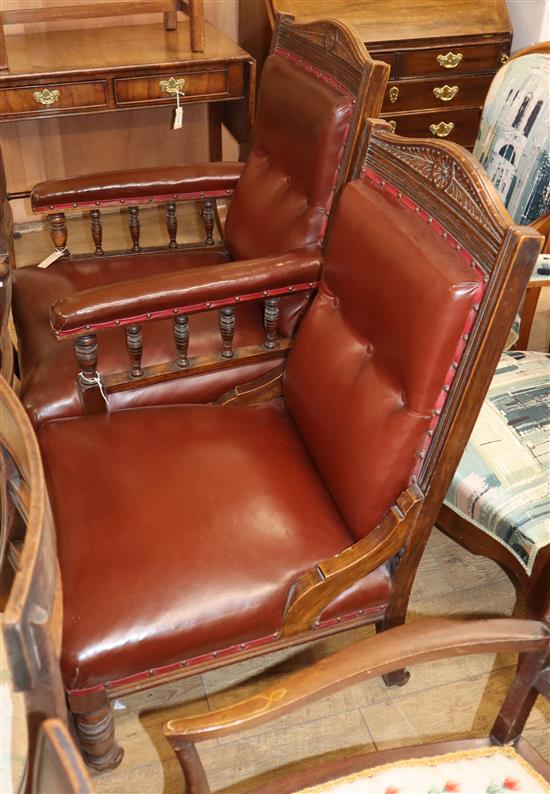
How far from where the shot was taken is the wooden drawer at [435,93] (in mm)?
2842

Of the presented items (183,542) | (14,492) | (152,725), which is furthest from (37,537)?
(152,725)

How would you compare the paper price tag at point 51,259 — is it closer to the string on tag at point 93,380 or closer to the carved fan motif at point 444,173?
the string on tag at point 93,380

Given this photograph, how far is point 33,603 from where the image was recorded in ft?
2.20

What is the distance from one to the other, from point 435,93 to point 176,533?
2.26 meters

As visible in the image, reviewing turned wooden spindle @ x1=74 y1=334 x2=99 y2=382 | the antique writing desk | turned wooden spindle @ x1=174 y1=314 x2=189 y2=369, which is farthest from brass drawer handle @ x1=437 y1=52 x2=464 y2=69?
turned wooden spindle @ x1=74 y1=334 x2=99 y2=382

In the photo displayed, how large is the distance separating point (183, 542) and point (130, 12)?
184 centimetres

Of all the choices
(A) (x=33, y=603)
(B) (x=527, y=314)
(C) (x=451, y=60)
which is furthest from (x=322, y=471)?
(C) (x=451, y=60)

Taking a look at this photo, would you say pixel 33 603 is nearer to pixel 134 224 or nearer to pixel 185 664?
pixel 185 664

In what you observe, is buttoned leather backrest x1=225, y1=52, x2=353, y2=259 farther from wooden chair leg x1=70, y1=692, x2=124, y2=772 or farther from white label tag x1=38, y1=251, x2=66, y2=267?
wooden chair leg x1=70, y1=692, x2=124, y2=772

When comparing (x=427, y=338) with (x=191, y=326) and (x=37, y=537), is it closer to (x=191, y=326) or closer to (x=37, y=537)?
(x=37, y=537)

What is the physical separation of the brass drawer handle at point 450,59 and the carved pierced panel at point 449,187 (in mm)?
1735

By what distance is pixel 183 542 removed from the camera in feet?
3.98

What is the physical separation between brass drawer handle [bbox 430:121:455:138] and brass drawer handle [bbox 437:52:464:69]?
21 centimetres

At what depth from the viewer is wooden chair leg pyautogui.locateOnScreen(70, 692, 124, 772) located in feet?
3.85
